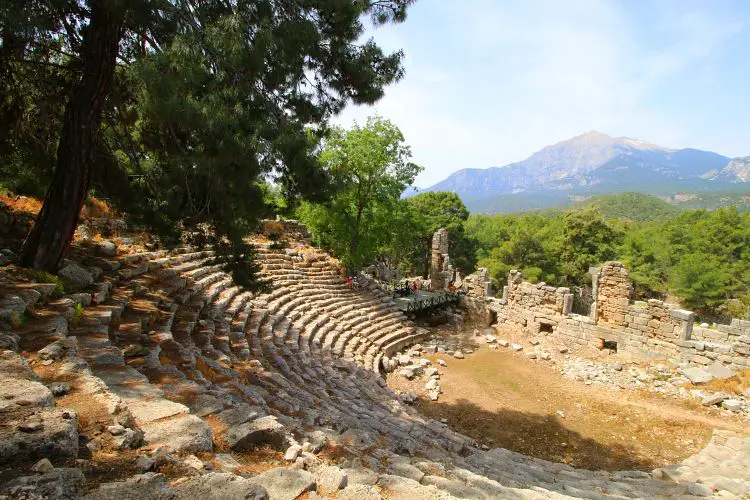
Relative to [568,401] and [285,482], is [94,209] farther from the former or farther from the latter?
[568,401]

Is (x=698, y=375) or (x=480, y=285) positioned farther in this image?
(x=480, y=285)

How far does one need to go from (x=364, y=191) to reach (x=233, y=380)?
561 inches

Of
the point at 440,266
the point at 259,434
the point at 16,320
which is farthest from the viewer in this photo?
the point at 440,266

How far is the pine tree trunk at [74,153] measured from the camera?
245 inches

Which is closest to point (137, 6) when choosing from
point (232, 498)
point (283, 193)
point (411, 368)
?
point (283, 193)

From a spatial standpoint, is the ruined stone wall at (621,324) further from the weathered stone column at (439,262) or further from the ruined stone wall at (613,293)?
the weathered stone column at (439,262)

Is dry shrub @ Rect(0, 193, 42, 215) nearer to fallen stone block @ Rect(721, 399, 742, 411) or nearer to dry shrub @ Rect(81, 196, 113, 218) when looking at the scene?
dry shrub @ Rect(81, 196, 113, 218)

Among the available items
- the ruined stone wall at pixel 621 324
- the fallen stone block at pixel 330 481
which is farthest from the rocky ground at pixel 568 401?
the fallen stone block at pixel 330 481

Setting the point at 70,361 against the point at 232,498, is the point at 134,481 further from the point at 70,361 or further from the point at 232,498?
the point at 70,361

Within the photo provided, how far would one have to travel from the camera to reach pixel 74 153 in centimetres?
636

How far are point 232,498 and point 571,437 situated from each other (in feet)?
33.2

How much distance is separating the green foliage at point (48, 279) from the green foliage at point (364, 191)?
1241cm

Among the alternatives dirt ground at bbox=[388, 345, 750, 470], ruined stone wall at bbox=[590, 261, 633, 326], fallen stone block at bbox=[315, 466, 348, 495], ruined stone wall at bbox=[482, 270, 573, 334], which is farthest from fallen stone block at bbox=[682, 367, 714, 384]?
fallen stone block at bbox=[315, 466, 348, 495]

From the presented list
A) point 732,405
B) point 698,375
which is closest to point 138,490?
point 732,405
